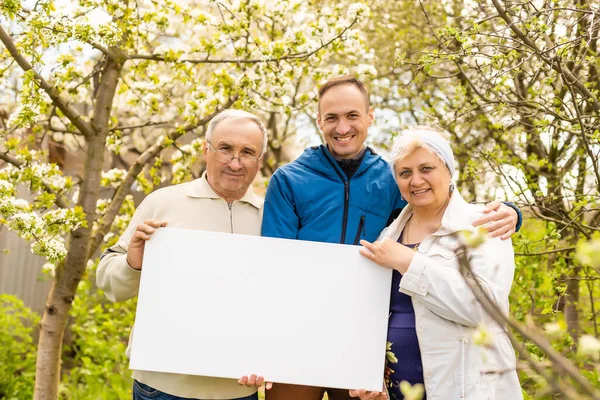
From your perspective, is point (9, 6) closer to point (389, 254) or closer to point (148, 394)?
point (148, 394)

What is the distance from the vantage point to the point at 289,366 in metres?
2.44

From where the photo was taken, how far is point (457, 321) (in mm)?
2229

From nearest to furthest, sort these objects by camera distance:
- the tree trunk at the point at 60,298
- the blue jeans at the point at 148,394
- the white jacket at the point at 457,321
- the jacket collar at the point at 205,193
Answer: the white jacket at the point at 457,321 → the blue jeans at the point at 148,394 → the jacket collar at the point at 205,193 → the tree trunk at the point at 60,298

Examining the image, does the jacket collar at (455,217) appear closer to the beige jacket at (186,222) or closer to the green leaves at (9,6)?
the beige jacket at (186,222)

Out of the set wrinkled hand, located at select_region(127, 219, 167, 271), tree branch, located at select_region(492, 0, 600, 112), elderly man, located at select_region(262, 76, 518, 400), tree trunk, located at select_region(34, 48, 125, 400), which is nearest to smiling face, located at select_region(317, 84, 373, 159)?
elderly man, located at select_region(262, 76, 518, 400)

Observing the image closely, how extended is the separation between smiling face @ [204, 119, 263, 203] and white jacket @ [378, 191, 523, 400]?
90 cm

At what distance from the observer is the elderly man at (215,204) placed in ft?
8.66

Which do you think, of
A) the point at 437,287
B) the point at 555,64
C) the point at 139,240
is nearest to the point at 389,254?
the point at 437,287

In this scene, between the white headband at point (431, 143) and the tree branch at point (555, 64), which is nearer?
the white headband at point (431, 143)

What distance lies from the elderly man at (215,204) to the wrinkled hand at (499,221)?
103cm

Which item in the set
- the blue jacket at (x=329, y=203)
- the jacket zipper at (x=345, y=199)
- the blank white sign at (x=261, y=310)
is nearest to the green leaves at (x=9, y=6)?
the blank white sign at (x=261, y=310)

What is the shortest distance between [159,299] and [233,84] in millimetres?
2492

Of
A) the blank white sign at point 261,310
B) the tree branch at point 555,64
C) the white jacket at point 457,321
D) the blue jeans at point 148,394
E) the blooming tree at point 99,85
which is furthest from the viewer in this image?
the blooming tree at point 99,85

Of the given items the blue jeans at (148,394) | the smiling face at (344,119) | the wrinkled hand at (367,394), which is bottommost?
the blue jeans at (148,394)
